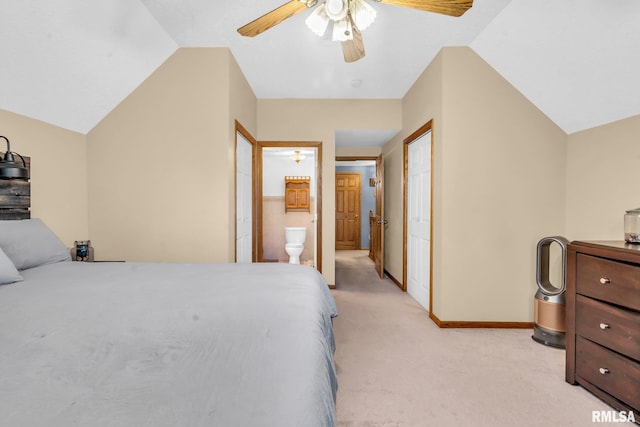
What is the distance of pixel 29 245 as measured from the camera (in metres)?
1.93

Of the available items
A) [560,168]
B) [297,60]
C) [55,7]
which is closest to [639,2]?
[560,168]

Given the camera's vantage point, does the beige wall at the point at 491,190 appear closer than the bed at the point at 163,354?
No

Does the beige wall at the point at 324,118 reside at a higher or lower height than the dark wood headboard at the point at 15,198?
higher

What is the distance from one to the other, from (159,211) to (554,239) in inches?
140

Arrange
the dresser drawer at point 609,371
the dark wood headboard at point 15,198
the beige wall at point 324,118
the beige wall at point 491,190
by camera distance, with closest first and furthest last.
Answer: the dresser drawer at point 609,371 → the dark wood headboard at point 15,198 → the beige wall at point 491,190 → the beige wall at point 324,118

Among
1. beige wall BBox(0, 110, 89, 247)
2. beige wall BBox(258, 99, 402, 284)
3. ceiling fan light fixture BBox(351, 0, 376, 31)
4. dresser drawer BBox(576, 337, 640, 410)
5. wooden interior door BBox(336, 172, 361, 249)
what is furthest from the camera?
wooden interior door BBox(336, 172, 361, 249)

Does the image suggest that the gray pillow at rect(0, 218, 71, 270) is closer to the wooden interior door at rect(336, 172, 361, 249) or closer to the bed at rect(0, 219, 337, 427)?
the bed at rect(0, 219, 337, 427)

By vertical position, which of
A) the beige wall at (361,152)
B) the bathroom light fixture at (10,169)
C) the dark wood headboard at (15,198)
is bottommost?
the dark wood headboard at (15,198)

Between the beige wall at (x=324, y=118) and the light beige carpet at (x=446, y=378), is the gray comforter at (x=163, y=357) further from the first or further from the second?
the beige wall at (x=324, y=118)

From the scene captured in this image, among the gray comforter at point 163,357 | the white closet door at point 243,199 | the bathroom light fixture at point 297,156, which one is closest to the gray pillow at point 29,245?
the gray comforter at point 163,357

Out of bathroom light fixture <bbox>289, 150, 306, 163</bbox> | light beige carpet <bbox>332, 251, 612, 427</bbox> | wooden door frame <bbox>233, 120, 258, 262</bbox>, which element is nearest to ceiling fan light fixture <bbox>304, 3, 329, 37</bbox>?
wooden door frame <bbox>233, 120, 258, 262</bbox>

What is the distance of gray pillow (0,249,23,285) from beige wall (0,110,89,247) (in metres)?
1.10

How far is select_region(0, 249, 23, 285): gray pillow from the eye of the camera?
1558 millimetres

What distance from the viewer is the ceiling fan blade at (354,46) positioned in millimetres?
1954
